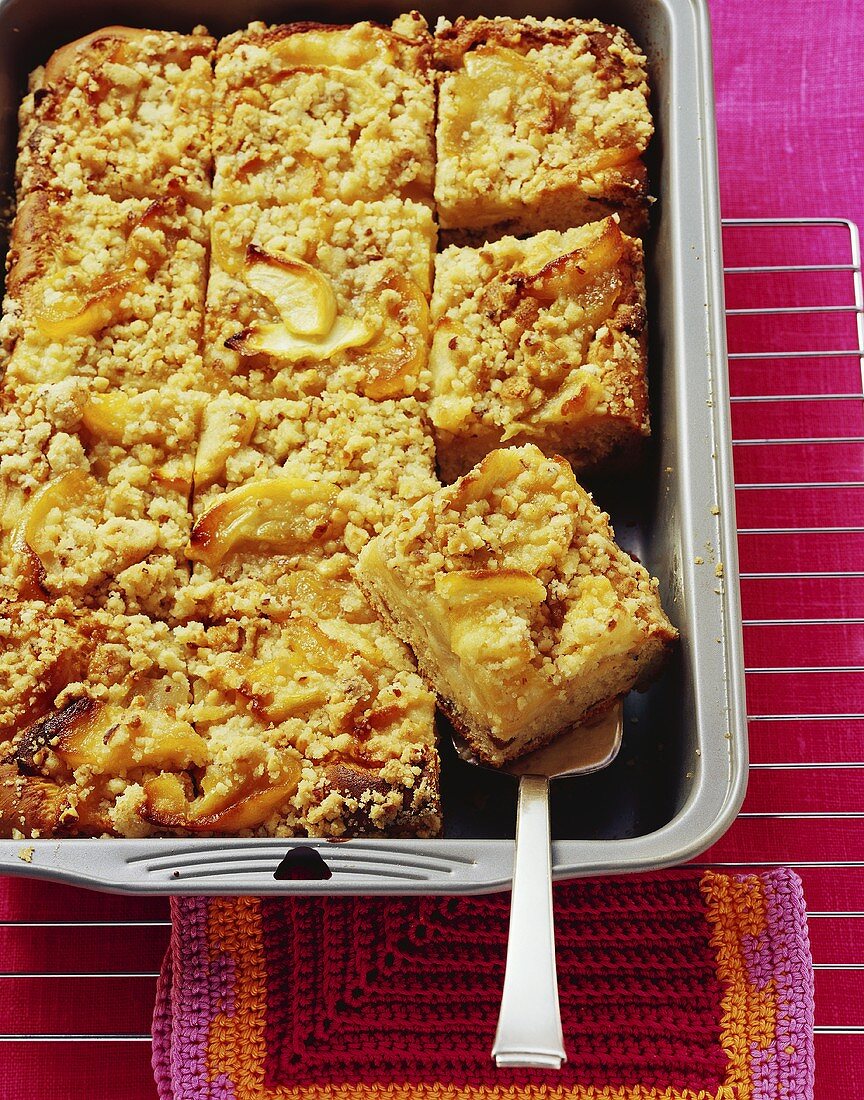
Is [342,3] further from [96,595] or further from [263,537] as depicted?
[96,595]

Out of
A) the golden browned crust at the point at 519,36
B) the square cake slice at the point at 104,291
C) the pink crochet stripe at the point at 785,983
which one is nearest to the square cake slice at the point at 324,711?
the square cake slice at the point at 104,291

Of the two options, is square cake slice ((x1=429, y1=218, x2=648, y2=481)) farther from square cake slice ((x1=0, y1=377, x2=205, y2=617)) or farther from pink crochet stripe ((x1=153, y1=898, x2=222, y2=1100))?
pink crochet stripe ((x1=153, y1=898, x2=222, y2=1100))

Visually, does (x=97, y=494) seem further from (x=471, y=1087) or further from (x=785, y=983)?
(x=785, y=983)

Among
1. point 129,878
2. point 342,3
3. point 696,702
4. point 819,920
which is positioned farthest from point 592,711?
point 342,3

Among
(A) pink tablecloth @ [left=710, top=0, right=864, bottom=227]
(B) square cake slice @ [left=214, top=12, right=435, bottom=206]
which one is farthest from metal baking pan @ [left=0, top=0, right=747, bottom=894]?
(A) pink tablecloth @ [left=710, top=0, right=864, bottom=227]

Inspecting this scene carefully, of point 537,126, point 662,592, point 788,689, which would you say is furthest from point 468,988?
point 537,126

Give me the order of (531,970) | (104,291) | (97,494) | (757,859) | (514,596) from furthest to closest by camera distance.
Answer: (757,859) < (104,291) < (97,494) < (514,596) < (531,970)
